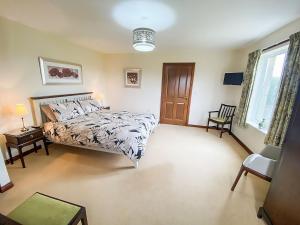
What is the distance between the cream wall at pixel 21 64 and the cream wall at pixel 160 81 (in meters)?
1.93

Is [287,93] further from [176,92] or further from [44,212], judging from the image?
[44,212]

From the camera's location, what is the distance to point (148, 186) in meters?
2.02

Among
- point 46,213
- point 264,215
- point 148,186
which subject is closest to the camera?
point 46,213

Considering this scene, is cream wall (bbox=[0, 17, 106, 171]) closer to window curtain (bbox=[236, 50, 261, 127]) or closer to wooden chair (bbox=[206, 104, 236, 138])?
wooden chair (bbox=[206, 104, 236, 138])

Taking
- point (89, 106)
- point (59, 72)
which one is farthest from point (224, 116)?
point (59, 72)

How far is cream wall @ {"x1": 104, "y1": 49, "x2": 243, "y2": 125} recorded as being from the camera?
14.0ft

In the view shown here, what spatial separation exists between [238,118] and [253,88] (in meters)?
0.77

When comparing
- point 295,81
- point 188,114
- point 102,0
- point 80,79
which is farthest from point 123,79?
point 295,81

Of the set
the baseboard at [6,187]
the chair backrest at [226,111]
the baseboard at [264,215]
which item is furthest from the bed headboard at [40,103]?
the chair backrest at [226,111]

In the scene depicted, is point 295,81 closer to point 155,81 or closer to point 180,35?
point 180,35

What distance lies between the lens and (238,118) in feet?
11.6

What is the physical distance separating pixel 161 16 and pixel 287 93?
6.97ft

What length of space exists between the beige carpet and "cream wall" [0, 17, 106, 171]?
1.99 feet

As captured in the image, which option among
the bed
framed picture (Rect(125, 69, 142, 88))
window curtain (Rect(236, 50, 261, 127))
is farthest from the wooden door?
the bed
